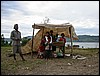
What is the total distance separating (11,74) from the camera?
23.5ft

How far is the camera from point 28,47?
1462 cm

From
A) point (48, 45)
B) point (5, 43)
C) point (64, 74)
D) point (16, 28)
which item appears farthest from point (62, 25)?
point (5, 43)

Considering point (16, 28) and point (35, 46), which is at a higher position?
point (16, 28)

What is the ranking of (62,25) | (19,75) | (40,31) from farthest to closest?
(40,31)
(62,25)
(19,75)

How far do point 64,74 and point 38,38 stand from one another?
798 cm

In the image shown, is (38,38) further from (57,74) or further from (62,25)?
(57,74)

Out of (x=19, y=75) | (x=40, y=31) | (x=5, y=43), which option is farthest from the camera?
(x=5, y=43)

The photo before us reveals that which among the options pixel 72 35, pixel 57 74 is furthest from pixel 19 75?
pixel 72 35

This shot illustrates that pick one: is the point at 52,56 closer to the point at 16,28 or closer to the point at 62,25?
the point at 62,25

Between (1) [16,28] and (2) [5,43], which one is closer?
(1) [16,28]

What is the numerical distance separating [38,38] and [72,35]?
228 centimetres

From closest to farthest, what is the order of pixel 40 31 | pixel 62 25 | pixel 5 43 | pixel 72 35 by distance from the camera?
pixel 62 25 → pixel 72 35 → pixel 40 31 → pixel 5 43

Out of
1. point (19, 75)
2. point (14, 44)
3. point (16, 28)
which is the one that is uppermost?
point (16, 28)

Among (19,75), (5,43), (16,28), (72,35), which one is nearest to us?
(19,75)
